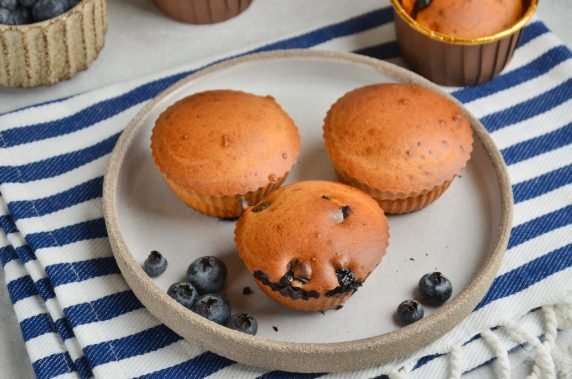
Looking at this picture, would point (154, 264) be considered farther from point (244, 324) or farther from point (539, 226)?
point (539, 226)

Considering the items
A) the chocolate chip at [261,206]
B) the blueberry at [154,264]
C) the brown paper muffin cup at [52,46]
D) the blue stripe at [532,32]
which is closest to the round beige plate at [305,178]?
the blueberry at [154,264]

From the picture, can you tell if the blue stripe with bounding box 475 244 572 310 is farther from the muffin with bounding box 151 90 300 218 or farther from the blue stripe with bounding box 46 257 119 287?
the blue stripe with bounding box 46 257 119 287

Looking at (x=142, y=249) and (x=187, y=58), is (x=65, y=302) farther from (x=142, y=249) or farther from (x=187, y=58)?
(x=187, y=58)

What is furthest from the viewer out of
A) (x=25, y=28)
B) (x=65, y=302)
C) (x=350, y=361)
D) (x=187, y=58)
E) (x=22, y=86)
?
(x=187, y=58)

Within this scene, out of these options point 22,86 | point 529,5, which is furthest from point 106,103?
point 529,5

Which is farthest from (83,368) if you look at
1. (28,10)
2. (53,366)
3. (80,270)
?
(28,10)

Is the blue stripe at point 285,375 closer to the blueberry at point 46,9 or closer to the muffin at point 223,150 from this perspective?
the muffin at point 223,150
